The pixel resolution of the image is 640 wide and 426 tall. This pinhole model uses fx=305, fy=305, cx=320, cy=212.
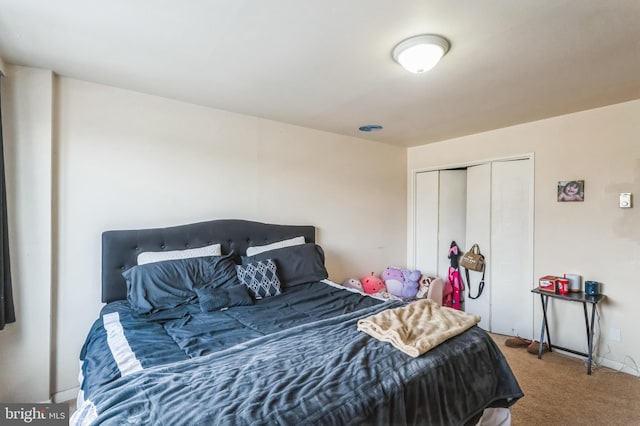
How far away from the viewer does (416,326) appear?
170 centimetres

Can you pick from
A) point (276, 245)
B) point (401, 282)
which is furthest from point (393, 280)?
point (276, 245)

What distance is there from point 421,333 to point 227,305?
131 centimetres

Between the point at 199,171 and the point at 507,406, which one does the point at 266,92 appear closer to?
the point at 199,171

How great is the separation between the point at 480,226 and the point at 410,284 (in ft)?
3.66

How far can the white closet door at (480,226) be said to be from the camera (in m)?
3.67

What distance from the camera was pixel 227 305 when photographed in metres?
2.16

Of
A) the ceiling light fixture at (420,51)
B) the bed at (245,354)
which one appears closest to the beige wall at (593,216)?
the bed at (245,354)

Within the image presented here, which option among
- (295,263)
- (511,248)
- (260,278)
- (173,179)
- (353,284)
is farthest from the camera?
(353,284)

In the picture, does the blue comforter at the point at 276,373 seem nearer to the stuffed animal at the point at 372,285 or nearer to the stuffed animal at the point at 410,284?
the stuffed animal at the point at 372,285

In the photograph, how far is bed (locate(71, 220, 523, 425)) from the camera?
106cm

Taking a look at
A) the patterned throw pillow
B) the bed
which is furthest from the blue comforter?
the patterned throw pillow

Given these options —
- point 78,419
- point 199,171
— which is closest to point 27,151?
point 199,171

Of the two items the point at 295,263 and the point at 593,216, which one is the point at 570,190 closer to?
the point at 593,216

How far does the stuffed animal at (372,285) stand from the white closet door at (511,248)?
131 cm
